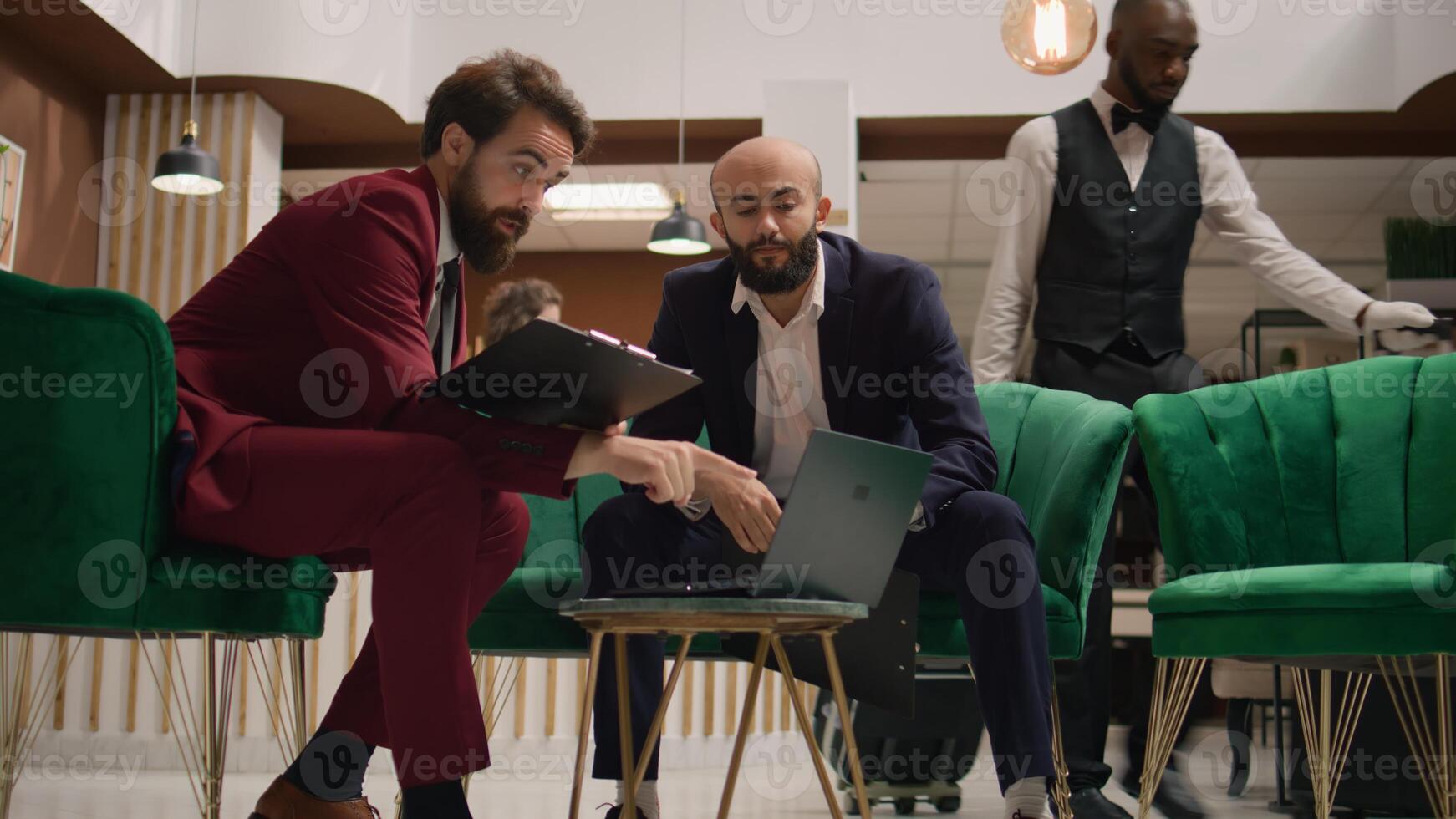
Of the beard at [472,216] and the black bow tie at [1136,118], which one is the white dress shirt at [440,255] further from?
the black bow tie at [1136,118]

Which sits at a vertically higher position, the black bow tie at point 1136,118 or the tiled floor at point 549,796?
the black bow tie at point 1136,118

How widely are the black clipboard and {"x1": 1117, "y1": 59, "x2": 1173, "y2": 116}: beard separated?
1.80 meters

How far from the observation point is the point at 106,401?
1.79 m

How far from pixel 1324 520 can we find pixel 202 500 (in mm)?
2086

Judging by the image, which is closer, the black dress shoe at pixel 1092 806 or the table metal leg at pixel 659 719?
the table metal leg at pixel 659 719

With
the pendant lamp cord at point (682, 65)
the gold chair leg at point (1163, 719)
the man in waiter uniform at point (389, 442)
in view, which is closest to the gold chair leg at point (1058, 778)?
the gold chair leg at point (1163, 719)

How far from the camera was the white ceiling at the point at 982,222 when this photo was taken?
762 centimetres

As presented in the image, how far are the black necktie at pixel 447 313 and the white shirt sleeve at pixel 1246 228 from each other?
1799 millimetres

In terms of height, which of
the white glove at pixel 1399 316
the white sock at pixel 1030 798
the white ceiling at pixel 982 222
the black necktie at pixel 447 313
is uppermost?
the white ceiling at pixel 982 222

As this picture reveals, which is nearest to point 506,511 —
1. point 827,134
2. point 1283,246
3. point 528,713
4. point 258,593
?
point 258,593

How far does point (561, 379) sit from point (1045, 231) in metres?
1.78

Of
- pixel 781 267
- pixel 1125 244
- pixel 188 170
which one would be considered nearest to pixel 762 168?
pixel 781 267

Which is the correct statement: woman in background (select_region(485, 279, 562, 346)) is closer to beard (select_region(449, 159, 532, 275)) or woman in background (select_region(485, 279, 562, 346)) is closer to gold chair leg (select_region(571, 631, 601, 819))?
beard (select_region(449, 159, 532, 275))

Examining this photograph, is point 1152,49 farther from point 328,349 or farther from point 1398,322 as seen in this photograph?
point 328,349
